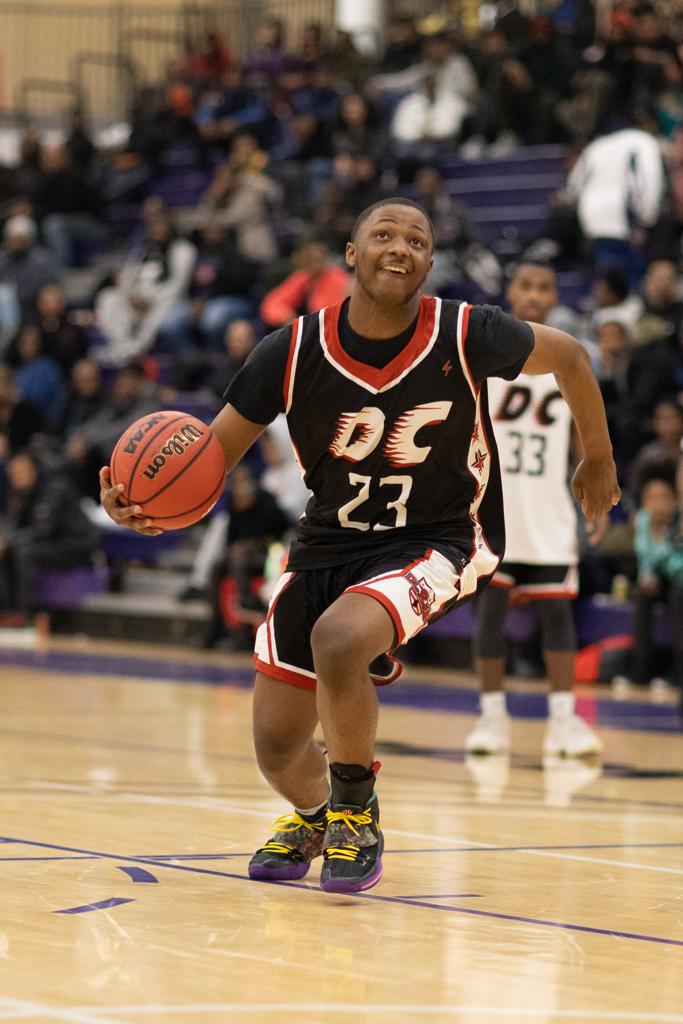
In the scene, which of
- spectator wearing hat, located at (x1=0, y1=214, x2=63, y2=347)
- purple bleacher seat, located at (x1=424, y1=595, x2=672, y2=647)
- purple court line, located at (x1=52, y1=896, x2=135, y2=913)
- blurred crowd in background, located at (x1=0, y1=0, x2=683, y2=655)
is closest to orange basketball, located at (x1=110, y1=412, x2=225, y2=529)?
purple court line, located at (x1=52, y1=896, x2=135, y2=913)

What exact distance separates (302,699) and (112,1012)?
5.54 ft

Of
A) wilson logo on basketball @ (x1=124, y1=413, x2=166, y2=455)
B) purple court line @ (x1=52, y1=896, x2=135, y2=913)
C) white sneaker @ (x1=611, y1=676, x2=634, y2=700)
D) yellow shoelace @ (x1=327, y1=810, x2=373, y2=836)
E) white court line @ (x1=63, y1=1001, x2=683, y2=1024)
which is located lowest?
white sneaker @ (x1=611, y1=676, x2=634, y2=700)

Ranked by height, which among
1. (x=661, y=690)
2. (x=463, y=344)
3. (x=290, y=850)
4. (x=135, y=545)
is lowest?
(x=661, y=690)

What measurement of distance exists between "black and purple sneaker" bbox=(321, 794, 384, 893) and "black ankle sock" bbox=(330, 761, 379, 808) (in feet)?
0.05

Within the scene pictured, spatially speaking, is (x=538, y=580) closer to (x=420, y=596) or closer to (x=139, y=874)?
(x=420, y=596)

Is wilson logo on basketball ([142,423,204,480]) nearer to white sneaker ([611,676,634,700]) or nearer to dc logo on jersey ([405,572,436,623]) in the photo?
dc logo on jersey ([405,572,436,623])

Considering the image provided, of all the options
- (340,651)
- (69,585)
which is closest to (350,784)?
(340,651)

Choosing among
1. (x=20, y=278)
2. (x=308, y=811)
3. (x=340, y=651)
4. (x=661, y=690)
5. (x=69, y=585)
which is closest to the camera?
(x=340, y=651)

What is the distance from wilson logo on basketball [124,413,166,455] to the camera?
4559 millimetres

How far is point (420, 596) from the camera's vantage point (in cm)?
446

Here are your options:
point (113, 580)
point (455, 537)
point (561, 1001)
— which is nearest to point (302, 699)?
point (455, 537)

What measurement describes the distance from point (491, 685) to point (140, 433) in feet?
12.2

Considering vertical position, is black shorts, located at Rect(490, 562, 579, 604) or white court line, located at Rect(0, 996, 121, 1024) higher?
black shorts, located at Rect(490, 562, 579, 604)

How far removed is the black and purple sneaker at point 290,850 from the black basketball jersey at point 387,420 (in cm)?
68
